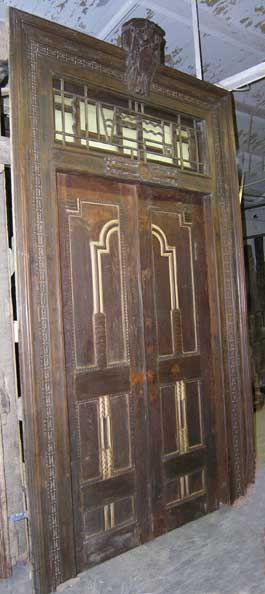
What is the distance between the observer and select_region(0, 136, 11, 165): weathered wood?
2.16 metres

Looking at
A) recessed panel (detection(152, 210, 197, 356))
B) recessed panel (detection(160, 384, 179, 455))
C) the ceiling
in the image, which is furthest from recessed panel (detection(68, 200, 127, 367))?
the ceiling

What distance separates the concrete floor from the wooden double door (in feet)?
0.31

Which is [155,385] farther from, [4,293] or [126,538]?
[4,293]

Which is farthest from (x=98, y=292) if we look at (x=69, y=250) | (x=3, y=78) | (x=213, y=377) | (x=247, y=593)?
(x=247, y=593)

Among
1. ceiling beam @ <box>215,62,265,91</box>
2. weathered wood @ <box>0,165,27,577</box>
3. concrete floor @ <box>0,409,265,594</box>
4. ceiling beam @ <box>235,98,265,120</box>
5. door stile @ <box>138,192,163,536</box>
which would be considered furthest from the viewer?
ceiling beam @ <box>235,98,265,120</box>

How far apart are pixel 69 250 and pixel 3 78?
3.58 feet

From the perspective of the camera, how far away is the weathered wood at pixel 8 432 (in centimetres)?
214

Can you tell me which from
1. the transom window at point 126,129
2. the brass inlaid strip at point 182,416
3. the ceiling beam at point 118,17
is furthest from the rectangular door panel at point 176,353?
the ceiling beam at point 118,17

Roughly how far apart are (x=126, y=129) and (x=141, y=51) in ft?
1.35

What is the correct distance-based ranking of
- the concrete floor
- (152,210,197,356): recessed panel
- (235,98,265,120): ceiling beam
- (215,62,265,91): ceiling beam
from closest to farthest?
1. the concrete floor
2. (152,210,197,356): recessed panel
3. (215,62,265,91): ceiling beam
4. (235,98,265,120): ceiling beam

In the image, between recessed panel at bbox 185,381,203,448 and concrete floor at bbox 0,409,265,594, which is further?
recessed panel at bbox 185,381,203,448

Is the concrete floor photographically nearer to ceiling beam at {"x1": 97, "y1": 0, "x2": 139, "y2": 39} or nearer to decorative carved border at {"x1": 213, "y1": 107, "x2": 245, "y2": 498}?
decorative carved border at {"x1": 213, "y1": 107, "x2": 245, "y2": 498}

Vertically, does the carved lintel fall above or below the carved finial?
below

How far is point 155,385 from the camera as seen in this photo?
246cm
